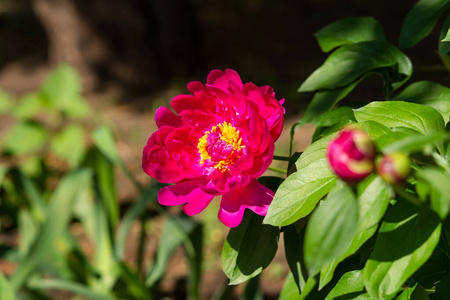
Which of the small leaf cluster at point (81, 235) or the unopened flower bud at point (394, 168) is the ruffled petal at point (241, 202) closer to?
the unopened flower bud at point (394, 168)

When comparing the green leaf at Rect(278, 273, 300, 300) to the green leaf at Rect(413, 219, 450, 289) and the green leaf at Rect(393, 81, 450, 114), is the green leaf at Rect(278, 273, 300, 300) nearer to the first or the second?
the green leaf at Rect(413, 219, 450, 289)

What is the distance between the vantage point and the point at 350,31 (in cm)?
83

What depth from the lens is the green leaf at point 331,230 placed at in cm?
40

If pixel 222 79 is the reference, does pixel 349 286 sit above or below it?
below

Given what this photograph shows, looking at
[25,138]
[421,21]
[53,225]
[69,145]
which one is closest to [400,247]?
[421,21]

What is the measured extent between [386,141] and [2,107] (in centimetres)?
233

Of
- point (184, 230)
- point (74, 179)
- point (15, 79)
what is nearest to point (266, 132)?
point (184, 230)

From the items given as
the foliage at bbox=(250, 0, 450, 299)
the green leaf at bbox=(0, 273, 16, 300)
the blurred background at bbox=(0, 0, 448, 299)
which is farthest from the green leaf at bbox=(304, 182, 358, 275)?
the blurred background at bbox=(0, 0, 448, 299)

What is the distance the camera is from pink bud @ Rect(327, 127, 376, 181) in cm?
39

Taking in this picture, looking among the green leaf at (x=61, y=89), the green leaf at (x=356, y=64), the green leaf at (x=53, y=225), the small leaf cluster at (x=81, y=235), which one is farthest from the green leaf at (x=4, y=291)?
the green leaf at (x=61, y=89)

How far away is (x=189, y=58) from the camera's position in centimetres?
356

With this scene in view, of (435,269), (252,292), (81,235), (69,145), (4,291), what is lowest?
(81,235)

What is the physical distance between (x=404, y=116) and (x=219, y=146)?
8.5 inches

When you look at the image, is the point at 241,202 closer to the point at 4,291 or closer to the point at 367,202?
the point at 367,202
